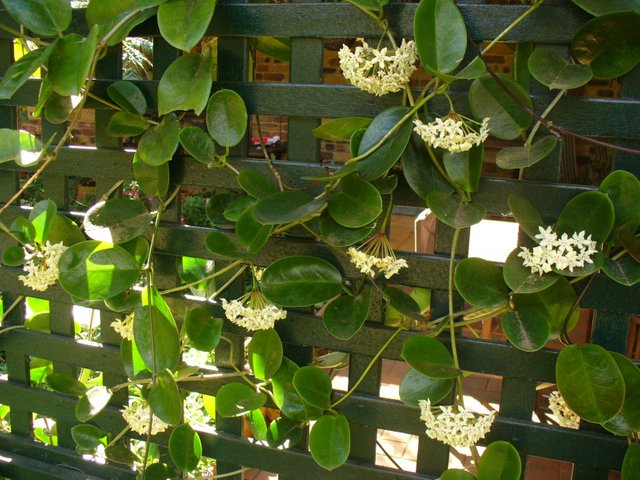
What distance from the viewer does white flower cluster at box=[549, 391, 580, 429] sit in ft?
3.09

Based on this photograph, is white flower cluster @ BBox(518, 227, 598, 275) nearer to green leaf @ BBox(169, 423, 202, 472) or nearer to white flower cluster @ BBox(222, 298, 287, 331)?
white flower cluster @ BBox(222, 298, 287, 331)

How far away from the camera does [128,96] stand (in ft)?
3.43

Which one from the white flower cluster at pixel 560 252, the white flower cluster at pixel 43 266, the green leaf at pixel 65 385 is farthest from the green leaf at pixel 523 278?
the green leaf at pixel 65 385

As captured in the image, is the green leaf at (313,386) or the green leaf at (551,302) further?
the green leaf at (313,386)

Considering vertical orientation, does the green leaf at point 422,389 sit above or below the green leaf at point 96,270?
below

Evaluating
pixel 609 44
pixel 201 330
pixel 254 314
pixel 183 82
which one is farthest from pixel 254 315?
pixel 609 44

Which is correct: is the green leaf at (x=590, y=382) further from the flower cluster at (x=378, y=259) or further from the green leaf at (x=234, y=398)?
the green leaf at (x=234, y=398)

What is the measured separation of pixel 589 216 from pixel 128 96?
689 millimetres

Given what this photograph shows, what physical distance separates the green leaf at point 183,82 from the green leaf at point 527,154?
0.42 metres

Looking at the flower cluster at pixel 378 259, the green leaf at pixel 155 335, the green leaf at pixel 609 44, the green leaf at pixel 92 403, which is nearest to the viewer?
the green leaf at pixel 609 44

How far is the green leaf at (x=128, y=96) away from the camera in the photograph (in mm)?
1037

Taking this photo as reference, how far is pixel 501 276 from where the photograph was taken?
0.89 metres

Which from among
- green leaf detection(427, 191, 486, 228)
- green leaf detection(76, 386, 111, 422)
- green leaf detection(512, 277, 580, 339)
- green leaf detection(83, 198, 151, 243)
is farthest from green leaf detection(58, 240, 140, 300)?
green leaf detection(512, 277, 580, 339)

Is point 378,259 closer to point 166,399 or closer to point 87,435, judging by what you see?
point 166,399
